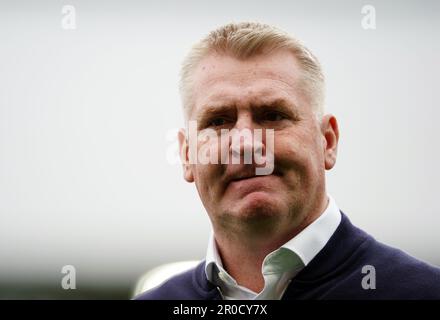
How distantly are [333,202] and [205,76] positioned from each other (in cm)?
65

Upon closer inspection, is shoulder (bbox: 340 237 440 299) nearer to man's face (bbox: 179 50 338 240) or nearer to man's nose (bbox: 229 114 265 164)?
man's face (bbox: 179 50 338 240)

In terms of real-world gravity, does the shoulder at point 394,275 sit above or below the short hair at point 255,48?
below

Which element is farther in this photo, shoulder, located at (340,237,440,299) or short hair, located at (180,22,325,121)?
short hair, located at (180,22,325,121)

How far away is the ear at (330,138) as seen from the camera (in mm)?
1832

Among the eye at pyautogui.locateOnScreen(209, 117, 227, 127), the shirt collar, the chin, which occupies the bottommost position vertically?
the shirt collar

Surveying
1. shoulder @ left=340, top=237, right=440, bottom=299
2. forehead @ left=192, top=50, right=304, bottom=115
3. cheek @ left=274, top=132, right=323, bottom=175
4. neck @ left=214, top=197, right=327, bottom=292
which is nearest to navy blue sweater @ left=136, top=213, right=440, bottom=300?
shoulder @ left=340, top=237, right=440, bottom=299

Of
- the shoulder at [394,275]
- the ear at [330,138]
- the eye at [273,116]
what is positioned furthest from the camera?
the ear at [330,138]

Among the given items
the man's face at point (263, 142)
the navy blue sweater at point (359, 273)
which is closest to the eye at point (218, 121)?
the man's face at point (263, 142)

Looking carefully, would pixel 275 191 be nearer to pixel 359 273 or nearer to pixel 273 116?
pixel 273 116

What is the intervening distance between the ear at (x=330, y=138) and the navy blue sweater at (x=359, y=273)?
0.85 ft

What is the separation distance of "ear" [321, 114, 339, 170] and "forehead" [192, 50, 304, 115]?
0.16 meters

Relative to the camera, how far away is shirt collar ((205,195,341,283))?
1.66 metres

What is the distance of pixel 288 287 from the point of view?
1611 millimetres

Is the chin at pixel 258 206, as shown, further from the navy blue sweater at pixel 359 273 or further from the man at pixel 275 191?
the navy blue sweater at pixel 359 273
